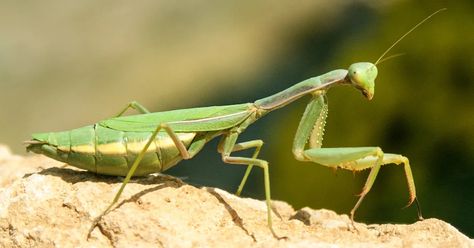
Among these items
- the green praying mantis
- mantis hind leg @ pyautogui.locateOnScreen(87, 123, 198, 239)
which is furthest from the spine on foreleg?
mantis hind leg @ pyautogui.locateOnScreen(87, 123, 198, 239)

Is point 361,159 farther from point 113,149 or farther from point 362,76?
point 113,149

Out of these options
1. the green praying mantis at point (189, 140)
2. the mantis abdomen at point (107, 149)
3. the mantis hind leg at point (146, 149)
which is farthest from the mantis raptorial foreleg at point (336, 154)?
the mantis abdomen at point (107, 149)

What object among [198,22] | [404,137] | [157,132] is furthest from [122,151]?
[198,22]

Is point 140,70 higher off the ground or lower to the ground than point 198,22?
lower

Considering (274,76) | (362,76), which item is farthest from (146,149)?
(274,76)

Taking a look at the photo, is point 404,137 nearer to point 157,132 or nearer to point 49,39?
point 157,132

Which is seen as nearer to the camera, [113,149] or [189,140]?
[113,149]

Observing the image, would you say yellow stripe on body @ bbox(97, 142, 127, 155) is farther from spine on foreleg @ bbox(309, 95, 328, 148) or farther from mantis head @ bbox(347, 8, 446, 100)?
mantis head @ bbox(347, 8, 446, 100)
